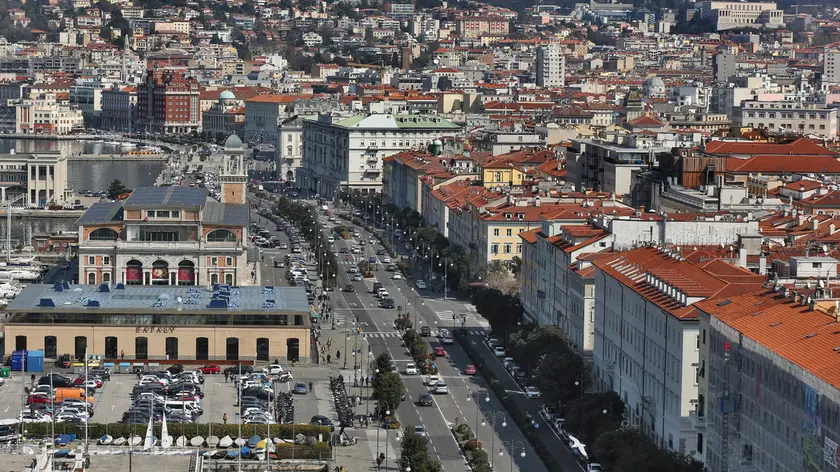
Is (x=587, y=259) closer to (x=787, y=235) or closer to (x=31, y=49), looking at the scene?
(x=787, y=235)

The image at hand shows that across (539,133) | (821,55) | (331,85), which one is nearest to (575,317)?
(539,133)

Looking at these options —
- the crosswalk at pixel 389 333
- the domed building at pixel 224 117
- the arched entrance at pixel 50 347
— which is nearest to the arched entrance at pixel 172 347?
the arched entrance at pixel 50 347

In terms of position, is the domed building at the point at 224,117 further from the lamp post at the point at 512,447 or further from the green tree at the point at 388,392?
the lamp post at the point at 512,447

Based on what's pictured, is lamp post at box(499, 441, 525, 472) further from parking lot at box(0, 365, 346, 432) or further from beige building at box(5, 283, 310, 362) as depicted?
beige building at box(5, 283, 310, 362)

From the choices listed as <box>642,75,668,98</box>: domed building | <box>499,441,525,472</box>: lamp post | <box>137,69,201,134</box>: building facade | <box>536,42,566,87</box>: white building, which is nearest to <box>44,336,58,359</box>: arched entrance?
<box>499,441,525,472</box>: lamp post

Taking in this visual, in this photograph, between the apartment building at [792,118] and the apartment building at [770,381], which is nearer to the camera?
the apartment building at [770,381]

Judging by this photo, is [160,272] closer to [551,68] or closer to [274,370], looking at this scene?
[274,370]
